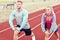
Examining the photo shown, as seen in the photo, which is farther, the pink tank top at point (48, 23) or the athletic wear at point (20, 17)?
the pink tank top at point (48, 23)

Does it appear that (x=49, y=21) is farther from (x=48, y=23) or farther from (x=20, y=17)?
(x=20, y=17)

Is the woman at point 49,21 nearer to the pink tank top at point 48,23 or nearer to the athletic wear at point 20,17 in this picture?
the pink tank top at point 48,23

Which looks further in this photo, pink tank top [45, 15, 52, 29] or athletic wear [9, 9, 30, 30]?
pink tank top [45, 15, 52, 29]

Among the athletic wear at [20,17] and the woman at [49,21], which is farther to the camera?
the woman at [49,21]

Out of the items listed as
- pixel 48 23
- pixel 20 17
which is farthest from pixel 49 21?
pixel 20 17

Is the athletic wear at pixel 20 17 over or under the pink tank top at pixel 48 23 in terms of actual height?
over

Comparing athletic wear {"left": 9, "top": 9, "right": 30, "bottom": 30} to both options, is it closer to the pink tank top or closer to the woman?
the woman

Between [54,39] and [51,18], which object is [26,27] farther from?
[54,39]

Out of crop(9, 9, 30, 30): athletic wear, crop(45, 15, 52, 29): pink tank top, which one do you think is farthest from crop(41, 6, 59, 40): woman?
crop(9, 9, 30, 30): athletic wear

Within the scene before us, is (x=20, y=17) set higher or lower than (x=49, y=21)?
higher

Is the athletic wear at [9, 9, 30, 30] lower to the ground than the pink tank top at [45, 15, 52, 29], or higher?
higher

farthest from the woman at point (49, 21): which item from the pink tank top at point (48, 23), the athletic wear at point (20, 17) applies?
the athletic wear at point (20, 17)

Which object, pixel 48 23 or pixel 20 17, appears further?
pixel 48 23

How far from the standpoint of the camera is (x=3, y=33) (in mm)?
11625
